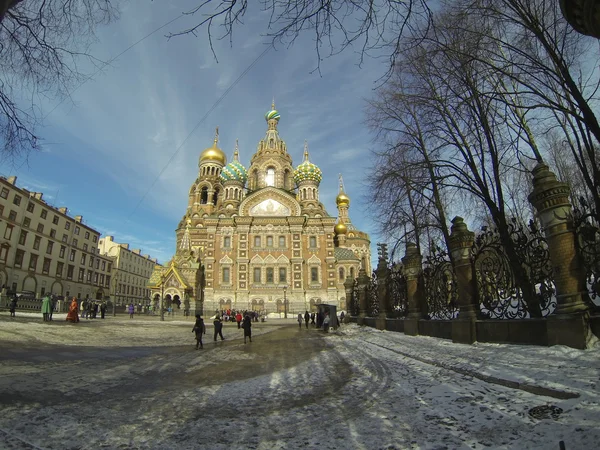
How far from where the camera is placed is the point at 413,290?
38.7 feet

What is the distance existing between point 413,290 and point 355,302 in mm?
12494

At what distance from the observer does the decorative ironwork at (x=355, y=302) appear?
23095mm

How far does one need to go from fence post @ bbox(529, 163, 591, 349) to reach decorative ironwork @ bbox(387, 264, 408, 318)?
7.20 m

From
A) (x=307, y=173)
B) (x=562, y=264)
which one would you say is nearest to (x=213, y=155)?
(x=307, y=173)

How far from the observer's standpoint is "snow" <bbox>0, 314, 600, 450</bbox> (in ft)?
10.1

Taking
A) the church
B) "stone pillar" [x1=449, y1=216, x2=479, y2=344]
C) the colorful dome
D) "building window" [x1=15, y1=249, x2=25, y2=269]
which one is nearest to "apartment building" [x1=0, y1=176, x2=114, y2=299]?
"building window" [x1=15, y1=249, x2=25, y2=269]

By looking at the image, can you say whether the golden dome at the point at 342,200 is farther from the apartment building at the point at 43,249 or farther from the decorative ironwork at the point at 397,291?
the decorative ironwork at the point at 397,291

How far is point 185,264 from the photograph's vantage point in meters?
45.9

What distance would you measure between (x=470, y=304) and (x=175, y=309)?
39.6m

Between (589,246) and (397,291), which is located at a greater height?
(589,246)

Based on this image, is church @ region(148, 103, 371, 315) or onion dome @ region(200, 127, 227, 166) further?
onion dome @ region(200, 127, 227, 166)

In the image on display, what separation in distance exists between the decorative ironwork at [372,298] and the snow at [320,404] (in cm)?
1115

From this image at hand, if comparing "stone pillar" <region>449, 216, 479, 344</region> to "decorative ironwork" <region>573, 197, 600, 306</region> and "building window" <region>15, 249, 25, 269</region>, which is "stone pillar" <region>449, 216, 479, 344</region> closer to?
"decorative ironwork" <region>573, 197, 600, 306</region>

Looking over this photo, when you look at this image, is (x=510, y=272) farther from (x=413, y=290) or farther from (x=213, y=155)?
(x=213, y=155)
